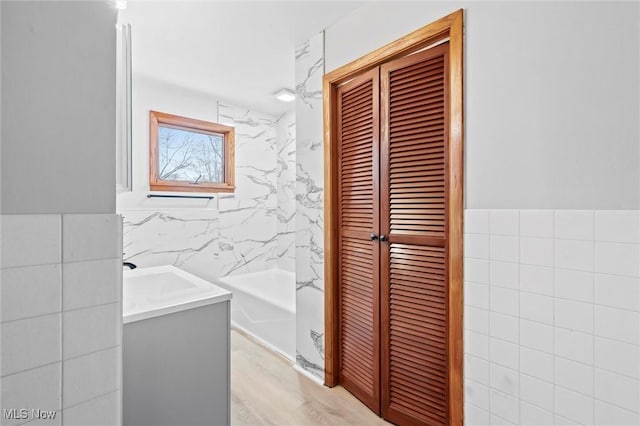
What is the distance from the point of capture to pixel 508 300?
4.34 ft

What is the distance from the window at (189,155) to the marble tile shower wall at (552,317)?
2.66 metres

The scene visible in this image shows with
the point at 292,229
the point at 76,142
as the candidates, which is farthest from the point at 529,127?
the point at 292,229

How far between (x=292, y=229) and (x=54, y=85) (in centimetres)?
307

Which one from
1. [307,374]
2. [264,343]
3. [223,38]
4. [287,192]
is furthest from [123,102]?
A: [287,192]

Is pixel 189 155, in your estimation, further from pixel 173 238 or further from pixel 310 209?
pixel 310 209

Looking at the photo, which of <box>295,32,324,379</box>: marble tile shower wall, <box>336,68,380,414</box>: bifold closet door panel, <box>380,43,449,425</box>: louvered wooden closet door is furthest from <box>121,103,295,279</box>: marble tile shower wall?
<box>380,43,449,425</box>: louvered wooden closet door

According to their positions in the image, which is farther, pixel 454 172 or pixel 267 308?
pixel 267 308

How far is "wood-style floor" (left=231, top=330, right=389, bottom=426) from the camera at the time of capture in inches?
72.3

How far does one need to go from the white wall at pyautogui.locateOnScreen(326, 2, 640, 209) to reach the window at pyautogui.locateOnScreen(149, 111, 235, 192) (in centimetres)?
245

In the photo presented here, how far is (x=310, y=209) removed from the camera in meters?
2.30

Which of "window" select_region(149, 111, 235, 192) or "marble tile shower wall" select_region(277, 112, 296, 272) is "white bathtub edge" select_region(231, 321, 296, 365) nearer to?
"marble tile shower wall" select_region(277, 112, 296, 272)

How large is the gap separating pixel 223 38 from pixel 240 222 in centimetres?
192

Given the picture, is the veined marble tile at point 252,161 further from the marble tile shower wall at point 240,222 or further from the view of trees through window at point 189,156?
the view of trees through window at point 189,156

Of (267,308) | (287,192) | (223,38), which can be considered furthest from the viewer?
(287,192)
